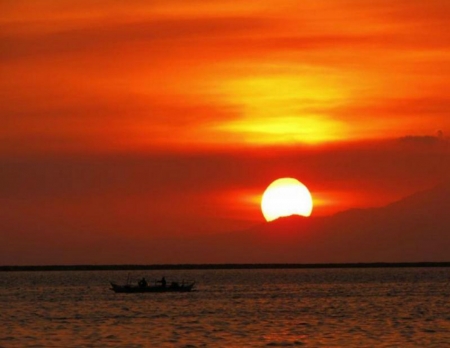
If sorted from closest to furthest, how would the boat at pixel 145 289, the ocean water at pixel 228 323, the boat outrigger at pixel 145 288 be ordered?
the ocean water at pixel 228 323, the boat outrigger at pixel 145 288, the boat at pixel 145 289

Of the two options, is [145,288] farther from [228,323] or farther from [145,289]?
[228,323]

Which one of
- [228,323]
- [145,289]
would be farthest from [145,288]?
[228,323]

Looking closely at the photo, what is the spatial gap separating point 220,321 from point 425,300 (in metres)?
51.2

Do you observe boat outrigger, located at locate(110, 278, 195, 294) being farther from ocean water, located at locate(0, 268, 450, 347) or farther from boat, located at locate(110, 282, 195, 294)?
ocean water, located at locate(0, 268, 450, 347)

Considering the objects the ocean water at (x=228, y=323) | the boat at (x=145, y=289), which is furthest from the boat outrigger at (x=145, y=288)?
the ocean water at (x=228, y=323)

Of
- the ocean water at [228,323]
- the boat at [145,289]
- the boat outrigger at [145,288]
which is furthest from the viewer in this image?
the boat at [145,289]

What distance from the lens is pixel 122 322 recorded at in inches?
4178

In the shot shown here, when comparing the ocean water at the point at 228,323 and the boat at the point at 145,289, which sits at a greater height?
the boat at the point at 145,289

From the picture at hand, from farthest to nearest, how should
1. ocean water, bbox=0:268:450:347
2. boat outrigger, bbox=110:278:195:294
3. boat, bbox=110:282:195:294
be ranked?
boat, bbox=110:282:195:294
boat outrigger, bbox=110:278:195:294
ocean water, bbox=0:268:450:347

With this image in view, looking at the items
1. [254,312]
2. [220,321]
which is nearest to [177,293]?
[254,312]

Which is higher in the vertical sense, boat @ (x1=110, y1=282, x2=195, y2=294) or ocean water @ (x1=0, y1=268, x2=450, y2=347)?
boat @ (x1=110, y1=282, x2=195, y2=294)

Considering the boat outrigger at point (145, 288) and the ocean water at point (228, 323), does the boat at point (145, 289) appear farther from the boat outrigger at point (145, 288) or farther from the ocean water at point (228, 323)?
the ocean water at point (228, 323)

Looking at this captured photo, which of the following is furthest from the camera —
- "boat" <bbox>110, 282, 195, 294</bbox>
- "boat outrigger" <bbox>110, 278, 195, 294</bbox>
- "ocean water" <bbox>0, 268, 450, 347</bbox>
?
"boat" <bbox>110, 282, 195, 294</bbox>

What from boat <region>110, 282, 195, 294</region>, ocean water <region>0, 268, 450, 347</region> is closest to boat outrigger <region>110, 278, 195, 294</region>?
boat <region>110, 282, 195, 294</region>
